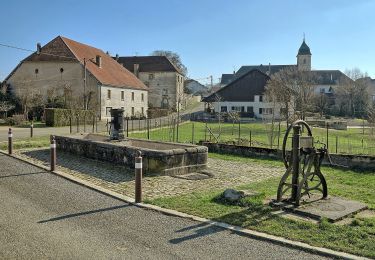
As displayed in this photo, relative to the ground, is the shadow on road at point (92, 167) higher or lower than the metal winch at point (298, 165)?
lower

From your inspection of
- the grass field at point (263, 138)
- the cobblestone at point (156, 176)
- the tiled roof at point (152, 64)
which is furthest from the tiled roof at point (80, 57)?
the cobblestone at point (156, 176)

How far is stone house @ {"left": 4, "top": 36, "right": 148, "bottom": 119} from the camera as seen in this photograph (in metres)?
47.6

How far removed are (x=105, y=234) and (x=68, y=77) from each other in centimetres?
4591

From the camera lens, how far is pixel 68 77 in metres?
49.5

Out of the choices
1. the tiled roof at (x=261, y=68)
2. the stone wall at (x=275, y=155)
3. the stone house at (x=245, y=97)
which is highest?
the tiled roof at (x=261, y=68)

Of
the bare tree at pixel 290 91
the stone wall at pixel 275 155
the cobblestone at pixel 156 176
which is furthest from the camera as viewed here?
the bare tree at pixel 290 91

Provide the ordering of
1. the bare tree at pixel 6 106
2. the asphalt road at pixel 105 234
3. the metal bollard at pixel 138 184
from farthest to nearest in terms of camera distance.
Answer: the bare tree at pixel 6 106 < the metal bollard at pixel 138 184 < the asphalt road at pixel 105 234

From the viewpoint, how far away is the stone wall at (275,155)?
45.3 ft

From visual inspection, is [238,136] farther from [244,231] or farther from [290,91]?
[290,91]

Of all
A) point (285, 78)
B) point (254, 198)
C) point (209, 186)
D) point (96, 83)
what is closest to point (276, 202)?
point (254, 198)

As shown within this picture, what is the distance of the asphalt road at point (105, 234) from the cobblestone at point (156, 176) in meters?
1.44

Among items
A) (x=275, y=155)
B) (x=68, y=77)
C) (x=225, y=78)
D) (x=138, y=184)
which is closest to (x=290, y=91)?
(x=68, y=77)

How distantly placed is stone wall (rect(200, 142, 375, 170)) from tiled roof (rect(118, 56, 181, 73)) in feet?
196

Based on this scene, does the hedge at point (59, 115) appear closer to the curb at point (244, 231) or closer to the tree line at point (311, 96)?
the tree line at point (311, 96)
